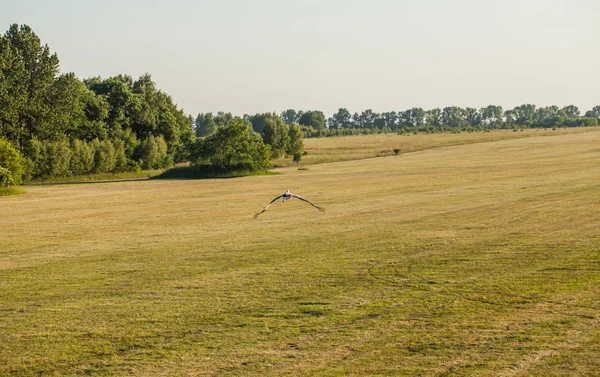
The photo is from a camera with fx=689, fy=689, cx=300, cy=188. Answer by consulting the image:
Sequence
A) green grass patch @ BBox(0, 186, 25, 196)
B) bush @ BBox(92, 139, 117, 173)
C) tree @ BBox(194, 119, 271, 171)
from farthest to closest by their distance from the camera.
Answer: bush @ BBox(92, 139, 117, 173) → tree @ BBox(194, 119, 271, 171) → green grass patch @ BBox(0, 186, 25, 196)

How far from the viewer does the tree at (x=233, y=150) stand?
271 ft

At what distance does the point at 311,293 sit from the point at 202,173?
6954cm

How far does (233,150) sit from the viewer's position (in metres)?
82.8

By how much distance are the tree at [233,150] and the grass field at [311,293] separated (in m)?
47.0

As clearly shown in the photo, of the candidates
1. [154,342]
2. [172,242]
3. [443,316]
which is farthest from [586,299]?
[172,242]

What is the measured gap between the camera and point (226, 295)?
1683cm

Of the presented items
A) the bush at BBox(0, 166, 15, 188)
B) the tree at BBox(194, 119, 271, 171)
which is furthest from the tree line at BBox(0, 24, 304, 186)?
the bush at BBox(0, 166, 15, 188)

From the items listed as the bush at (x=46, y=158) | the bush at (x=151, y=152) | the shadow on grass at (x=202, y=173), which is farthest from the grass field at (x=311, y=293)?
the bush at (x=151, y=152)

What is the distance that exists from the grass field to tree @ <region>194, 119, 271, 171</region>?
4703 centimetres

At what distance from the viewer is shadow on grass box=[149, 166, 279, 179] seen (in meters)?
81.9

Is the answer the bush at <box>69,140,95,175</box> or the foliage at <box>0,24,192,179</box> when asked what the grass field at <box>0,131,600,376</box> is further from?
the bush at <box>69,140,95,175</box>

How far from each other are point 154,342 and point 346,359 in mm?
3779

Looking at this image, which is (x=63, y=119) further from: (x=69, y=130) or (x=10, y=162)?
(x=10, y=162)

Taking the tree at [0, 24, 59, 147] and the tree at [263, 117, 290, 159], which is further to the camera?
the tree at [263, 117, 290, 159]
